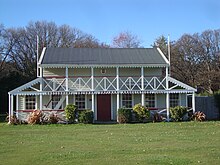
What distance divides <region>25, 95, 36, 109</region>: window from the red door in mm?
4874

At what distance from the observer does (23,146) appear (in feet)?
40.1

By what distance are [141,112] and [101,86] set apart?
11.7 ft

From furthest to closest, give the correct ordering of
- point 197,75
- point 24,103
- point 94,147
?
point 197,75
point 24,103
point 94,147

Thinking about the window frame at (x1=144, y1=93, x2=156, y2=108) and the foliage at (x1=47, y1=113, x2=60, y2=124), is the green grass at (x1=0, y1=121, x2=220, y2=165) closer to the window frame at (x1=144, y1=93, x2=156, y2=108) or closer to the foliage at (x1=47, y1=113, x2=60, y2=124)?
the foliage at (x1=47, y1=113, x2=60, y2=124)

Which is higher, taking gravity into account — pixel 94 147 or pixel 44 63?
pixel 44 63

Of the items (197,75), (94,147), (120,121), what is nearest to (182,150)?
(94,147)

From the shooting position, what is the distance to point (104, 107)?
25984 millimetres

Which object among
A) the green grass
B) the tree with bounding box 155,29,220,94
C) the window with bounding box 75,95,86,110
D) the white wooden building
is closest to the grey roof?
the white wooden building

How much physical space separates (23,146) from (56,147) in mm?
1312

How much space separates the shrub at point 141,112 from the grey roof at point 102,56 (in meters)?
3.50

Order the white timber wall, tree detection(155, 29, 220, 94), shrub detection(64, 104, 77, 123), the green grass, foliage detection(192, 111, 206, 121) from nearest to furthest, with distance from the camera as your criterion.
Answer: the green grass, shrub detection(64, 104, 77, 123), foliage detection(192, 111, 206, 121), the white timber wall, tree detection(155, 29, 220, 94)

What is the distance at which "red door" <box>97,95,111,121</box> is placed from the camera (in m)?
25.9

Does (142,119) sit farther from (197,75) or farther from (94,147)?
(197,75)

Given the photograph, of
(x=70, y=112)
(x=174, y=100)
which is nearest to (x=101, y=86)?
(x=70, y=112)
